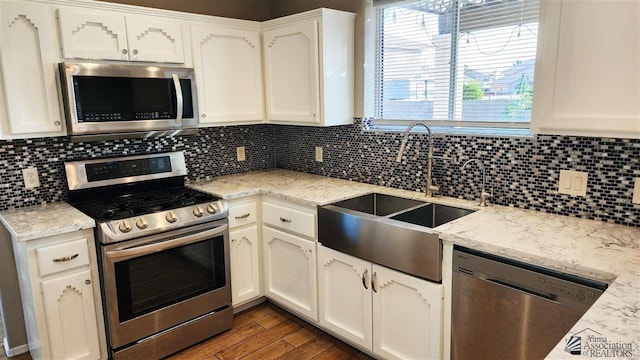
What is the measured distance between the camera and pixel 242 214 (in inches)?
111

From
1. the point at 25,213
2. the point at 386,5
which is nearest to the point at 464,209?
the point at 386,5

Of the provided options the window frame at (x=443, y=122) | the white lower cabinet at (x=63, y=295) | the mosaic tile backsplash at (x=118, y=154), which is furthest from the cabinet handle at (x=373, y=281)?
the mosaic tile backsplash at (x=118, y=154)

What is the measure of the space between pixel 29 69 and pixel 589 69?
262 cm

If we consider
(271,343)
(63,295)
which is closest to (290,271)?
(271,343)

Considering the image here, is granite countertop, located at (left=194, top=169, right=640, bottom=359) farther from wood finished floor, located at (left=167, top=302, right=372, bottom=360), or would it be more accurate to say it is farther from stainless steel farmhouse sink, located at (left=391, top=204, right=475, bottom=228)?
wood finished floor, located at (left=167, top=302, right=372, bottom=360)

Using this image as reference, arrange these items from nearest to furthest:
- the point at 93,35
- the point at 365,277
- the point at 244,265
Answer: the point at 365,277, the point at 93,35, the point at 244,265

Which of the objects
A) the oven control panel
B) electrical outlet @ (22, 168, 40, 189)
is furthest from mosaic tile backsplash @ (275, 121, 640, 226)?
electrical outlet @ (22, 168, 40, 189)

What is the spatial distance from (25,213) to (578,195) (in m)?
2.90

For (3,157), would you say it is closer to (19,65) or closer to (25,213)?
(25,213)

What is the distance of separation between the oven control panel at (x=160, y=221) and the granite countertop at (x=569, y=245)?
0.53 ft

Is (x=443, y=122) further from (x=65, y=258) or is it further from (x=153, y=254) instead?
(x=65, y=258)

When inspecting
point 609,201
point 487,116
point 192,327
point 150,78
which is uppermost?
point 150,78

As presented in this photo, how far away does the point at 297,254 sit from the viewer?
106 inches

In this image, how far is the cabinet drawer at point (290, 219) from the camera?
255 centimetres
